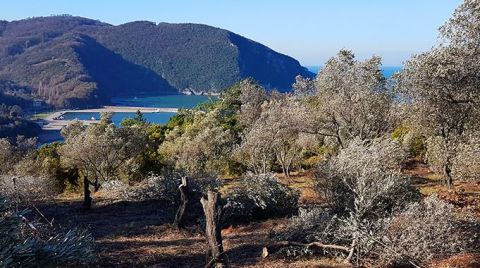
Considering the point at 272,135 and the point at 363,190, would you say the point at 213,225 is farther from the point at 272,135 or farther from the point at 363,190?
the point at 272,135

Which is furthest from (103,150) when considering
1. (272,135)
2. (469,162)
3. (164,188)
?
(469,162)

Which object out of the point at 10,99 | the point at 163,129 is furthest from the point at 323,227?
the point at 10,99

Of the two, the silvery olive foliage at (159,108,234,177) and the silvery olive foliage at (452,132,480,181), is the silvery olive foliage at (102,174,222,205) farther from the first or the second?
the silvery olive foliage at (159,108,234,177)

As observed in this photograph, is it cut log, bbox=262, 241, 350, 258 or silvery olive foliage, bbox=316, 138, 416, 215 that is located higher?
silvery olive foliage, bbox=316, 138, 416, 215

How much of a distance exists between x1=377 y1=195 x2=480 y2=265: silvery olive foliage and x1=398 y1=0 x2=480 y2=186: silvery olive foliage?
6.17 metres

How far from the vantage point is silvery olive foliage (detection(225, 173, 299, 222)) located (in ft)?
49.1

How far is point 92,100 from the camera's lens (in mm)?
174750

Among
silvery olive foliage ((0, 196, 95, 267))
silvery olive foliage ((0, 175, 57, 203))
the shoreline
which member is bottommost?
the shoreline

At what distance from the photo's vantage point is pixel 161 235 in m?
13.8

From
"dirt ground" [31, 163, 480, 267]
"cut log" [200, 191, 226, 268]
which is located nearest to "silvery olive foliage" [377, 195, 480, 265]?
"dirt ground" [31, 163, 480, 267]

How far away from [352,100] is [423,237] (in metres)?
12.0

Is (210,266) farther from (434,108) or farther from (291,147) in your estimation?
(291,147)

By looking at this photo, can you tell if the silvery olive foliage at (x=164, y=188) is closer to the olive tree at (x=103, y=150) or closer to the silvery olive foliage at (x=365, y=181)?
the silvery olive foliage at (x=365, y=181)

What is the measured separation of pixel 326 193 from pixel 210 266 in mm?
5880
